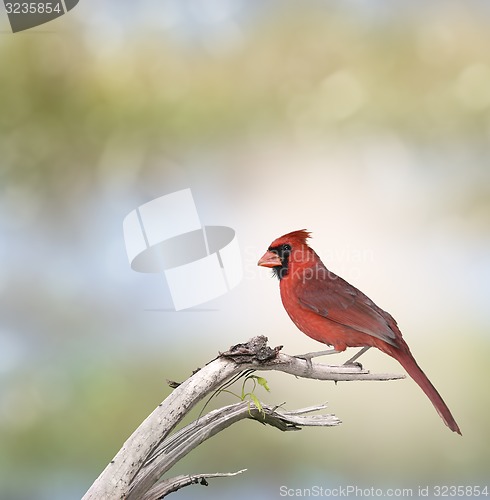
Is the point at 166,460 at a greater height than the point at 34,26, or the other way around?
the point at 34,26

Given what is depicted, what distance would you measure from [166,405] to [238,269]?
0.73 m

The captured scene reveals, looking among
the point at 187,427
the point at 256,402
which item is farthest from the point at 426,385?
the point at 187,427

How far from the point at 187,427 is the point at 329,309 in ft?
1.64

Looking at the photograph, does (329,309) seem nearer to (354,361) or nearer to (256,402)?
(354,361)

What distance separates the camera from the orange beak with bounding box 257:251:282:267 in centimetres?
223

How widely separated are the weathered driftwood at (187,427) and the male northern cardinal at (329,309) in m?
0.11

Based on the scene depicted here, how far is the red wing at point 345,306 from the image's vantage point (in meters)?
2.13

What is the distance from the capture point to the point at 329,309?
2.16 metres

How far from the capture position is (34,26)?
2.71 metres

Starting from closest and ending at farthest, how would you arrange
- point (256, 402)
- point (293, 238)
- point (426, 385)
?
point (256, 402) < point (426, 385) < point (293, 238)

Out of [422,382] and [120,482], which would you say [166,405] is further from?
[422,382]

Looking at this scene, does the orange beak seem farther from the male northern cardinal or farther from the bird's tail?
the bird's tail

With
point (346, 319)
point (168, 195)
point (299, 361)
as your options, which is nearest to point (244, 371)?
point (299, 361)

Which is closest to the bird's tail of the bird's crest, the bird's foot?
the bird's foot
